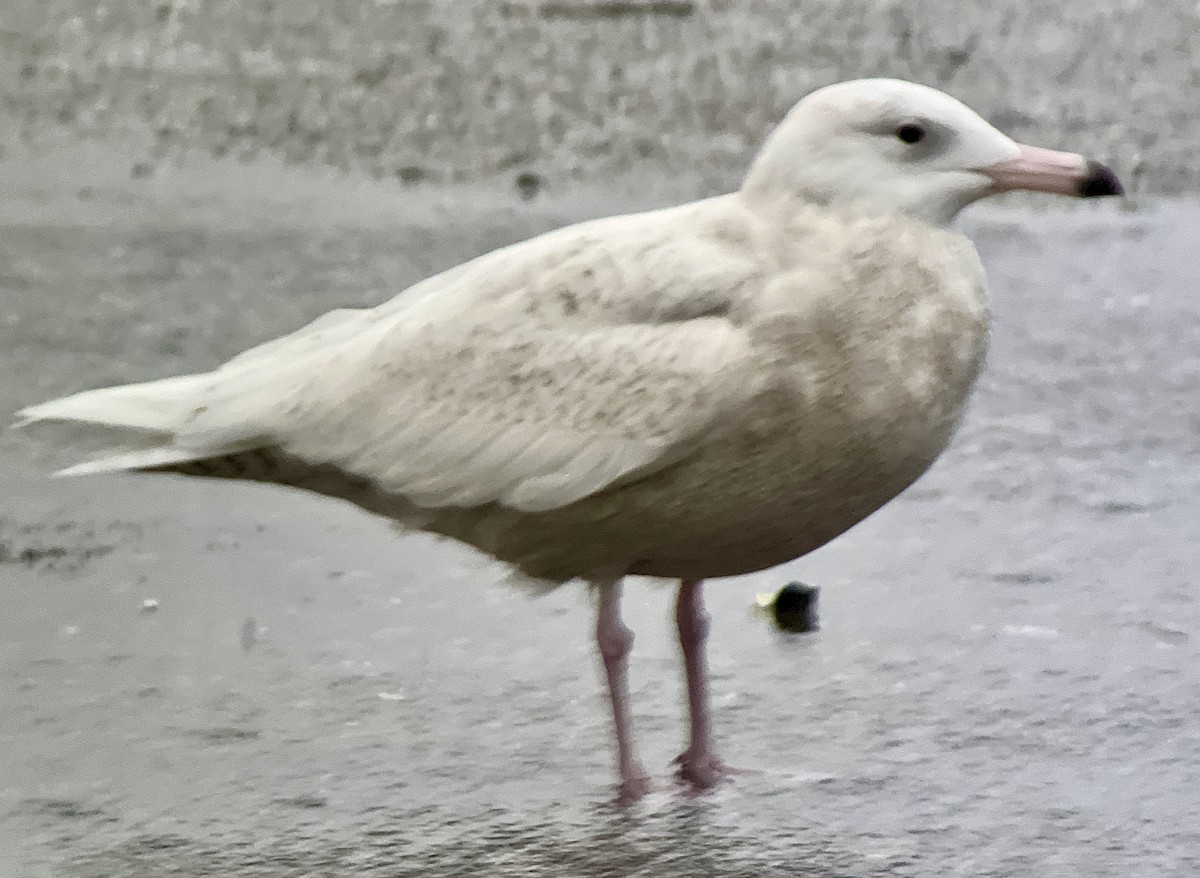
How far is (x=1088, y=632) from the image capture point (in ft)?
Answer: 14.3

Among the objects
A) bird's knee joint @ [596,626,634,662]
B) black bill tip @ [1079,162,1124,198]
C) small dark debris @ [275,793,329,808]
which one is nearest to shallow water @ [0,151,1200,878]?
small dark debris @ [275,793,329,808]

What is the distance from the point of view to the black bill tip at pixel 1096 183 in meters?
3.42

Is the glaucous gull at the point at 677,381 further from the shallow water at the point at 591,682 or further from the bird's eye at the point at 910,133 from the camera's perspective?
the shallow water at the point at 591,682

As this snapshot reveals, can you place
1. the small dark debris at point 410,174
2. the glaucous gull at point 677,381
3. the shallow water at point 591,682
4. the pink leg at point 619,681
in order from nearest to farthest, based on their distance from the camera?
the glaucous gull at point 677,381 < the shallow water at point 591,682 < the pink leg at point 619,681 < the small dark debris at point 410,174

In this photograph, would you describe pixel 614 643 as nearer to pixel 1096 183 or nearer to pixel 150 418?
pixel 150 418

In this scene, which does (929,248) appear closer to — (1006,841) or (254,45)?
(1006,841)

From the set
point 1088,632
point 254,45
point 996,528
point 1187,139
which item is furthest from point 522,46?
point 1088,632

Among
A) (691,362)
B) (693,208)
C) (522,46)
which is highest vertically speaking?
(522,46)

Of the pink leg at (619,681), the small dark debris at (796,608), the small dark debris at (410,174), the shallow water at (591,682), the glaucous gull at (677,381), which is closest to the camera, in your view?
the glaucous gull at (677,381)

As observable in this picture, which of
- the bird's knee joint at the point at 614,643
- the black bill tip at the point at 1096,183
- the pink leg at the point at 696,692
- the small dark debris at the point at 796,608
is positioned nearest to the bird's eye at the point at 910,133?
the black bill tip at the point at 1096,183

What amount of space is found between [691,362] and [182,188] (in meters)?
6.61

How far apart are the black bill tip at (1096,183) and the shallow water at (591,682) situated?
3.40 ft

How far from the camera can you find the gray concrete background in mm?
9461

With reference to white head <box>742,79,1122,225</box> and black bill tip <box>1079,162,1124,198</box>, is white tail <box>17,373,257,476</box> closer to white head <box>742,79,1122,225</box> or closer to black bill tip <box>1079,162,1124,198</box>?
white head <box>742,79,1122,225</box>
